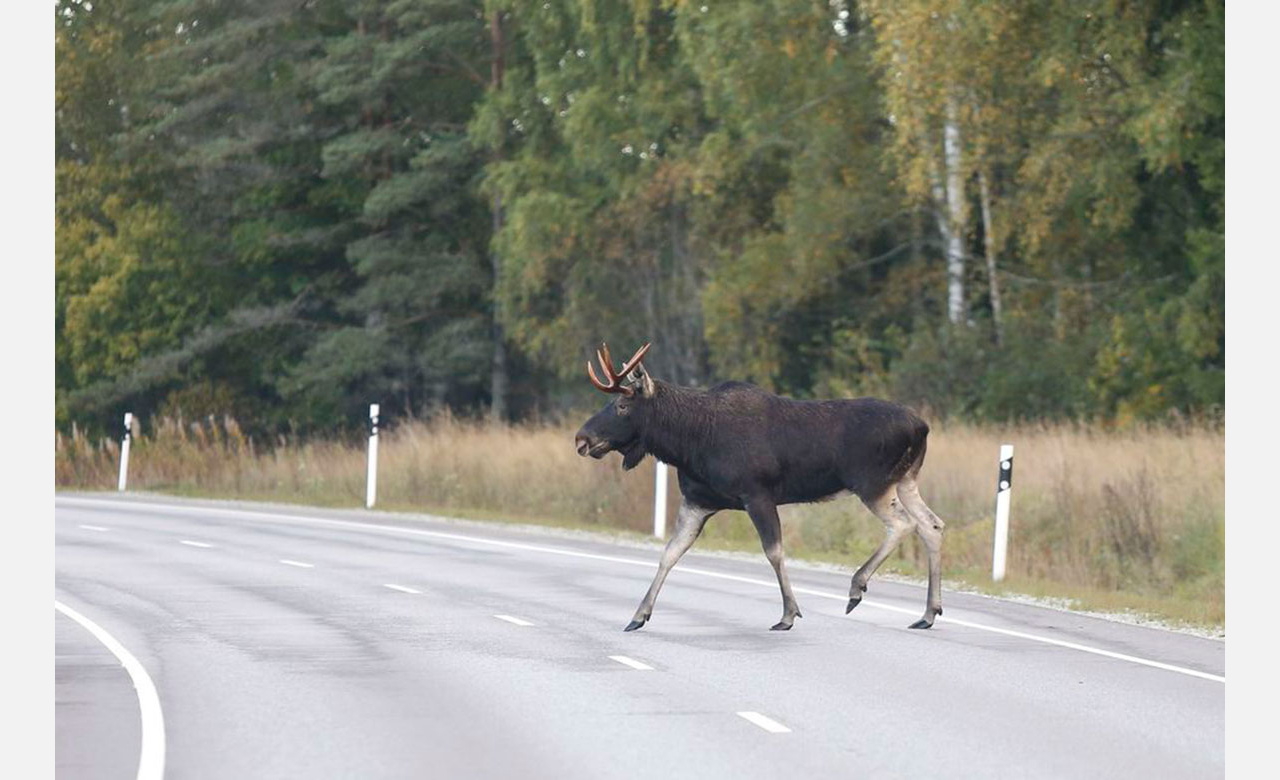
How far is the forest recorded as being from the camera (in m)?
34.8

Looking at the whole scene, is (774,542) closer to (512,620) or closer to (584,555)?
(512,620)

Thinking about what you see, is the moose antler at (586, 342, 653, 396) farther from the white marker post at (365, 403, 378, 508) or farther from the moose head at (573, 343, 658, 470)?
the white marker post at (365, 403, 378, 508)

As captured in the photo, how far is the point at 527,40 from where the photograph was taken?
167ft

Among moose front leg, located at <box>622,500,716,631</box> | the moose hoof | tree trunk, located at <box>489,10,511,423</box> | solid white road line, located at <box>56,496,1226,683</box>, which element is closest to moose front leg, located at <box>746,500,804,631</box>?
moose front leg, located at <box>622,500,716,631</box>

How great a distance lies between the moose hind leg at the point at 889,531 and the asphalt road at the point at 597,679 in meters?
0.33

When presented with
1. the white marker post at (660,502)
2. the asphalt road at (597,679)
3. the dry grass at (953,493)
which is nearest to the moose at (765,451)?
the asphalt road at (597,679)

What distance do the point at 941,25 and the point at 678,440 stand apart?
60.6 feet

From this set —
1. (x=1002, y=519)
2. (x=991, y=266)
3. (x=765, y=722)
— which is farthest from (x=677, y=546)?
(x=991, y=266)

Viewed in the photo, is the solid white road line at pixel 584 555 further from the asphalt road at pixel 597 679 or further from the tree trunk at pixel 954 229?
the tree trunk at pixel 954 229

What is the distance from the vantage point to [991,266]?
1607 inches

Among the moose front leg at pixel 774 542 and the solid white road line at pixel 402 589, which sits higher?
the moose front leg at pixel 774 542

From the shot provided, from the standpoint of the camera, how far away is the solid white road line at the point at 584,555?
1468cm

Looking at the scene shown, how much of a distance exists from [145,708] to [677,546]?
5073 mm

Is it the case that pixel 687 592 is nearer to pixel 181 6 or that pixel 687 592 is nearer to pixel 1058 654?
pixel 1058 654
